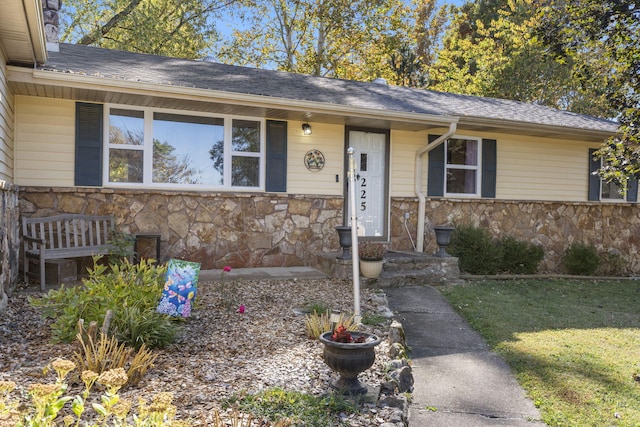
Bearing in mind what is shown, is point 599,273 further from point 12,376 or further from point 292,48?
point 292,48

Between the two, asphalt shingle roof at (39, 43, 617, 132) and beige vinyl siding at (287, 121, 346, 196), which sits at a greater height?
asphalt shingle roof at (39, 43, 617, 132)

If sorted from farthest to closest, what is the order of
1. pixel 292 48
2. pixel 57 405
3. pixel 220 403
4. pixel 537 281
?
pixel 292 48, pixel 537 281, pixel 220 403, pixel 57 405

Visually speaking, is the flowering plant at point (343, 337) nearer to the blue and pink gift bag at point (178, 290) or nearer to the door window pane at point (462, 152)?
the blue and pink gift bag at point (178, 290)

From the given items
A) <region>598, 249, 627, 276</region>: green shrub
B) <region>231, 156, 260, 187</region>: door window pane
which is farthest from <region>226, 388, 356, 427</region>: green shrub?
<region>598, 249, 627, 276</region>: green shrub

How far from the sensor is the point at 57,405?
1593mm

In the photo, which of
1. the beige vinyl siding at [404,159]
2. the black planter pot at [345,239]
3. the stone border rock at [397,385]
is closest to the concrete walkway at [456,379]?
the stone border rock at [397,385]

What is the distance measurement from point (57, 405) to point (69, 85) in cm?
535

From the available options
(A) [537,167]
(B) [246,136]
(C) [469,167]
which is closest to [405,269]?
(C) [469,167]

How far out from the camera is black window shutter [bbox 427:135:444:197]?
29.7 feet

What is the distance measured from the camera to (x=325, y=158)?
8359mm

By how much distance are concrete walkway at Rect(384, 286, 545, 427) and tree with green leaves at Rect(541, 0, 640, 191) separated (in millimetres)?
2026

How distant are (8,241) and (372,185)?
5.79 meters

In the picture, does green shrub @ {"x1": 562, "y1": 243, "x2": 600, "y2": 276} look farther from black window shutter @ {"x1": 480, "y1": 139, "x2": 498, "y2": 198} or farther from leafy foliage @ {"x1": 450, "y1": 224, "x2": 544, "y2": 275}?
black window shutter @ {"x1": 480, "y1": 139, "x2": 498, "y2": 198}

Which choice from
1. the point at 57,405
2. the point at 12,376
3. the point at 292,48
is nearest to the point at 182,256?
the point at 12,376
